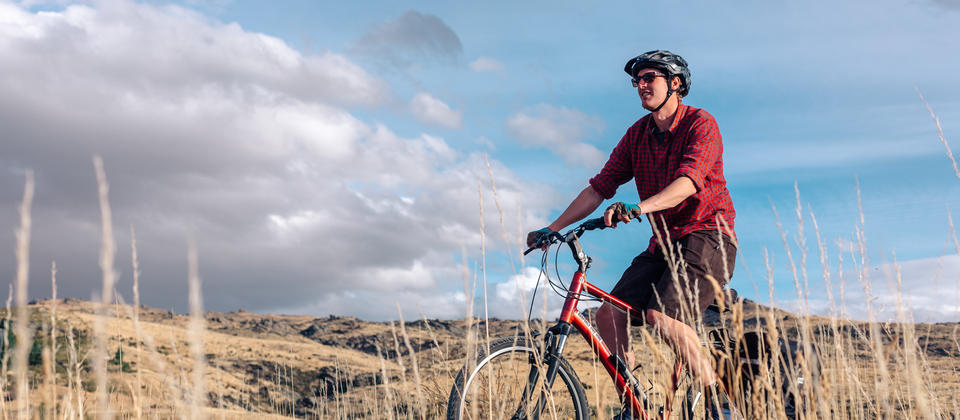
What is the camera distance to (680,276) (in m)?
3.52

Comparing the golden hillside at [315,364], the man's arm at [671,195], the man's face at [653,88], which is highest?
the man's face at [653,88]

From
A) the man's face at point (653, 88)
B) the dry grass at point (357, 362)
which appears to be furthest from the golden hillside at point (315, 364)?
the man's face at point (653, 88)

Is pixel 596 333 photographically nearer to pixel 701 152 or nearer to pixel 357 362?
pixel 701 152

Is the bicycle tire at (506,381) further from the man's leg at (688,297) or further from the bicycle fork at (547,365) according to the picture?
the man's leg at (688,297)

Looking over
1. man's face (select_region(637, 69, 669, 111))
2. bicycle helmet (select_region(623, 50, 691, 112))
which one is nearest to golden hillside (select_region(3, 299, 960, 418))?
man's face (select_region(637, 69, 669, 111))

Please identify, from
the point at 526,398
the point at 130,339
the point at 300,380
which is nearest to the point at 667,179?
the point at 526,398

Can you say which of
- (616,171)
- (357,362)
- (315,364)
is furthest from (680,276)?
(315,364)

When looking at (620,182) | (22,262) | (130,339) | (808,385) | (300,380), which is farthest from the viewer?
(130,339)

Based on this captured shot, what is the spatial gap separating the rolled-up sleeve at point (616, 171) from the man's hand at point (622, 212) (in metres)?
1.06

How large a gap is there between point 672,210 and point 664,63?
814mm

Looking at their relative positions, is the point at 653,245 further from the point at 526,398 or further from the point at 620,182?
the point at 526,398

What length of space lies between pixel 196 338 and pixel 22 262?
69 cm

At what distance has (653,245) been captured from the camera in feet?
12.6

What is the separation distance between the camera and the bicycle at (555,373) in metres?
3.39
